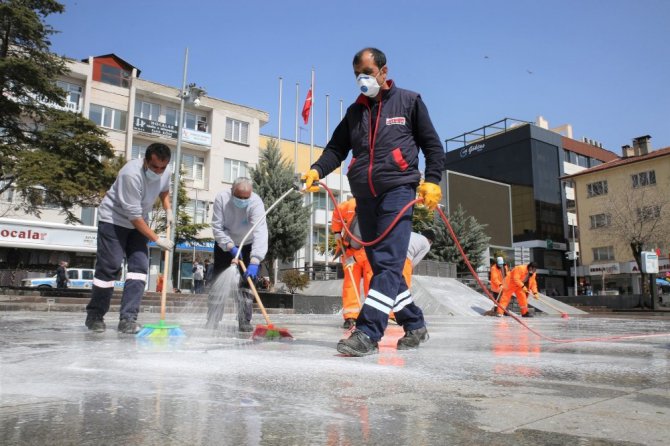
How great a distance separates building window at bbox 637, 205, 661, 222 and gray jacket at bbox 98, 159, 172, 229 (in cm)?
3243

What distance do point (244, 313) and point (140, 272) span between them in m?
1.10

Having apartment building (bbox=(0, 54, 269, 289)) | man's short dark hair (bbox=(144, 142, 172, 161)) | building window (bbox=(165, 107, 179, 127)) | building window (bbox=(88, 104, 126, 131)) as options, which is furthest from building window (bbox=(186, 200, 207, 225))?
man's short dark hair (bbox=(144, 142, 172, 161))

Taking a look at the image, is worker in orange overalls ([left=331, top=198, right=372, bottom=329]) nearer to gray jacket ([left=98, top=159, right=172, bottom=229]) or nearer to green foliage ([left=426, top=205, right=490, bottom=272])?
gray jacket ([left=98, top=159, right=172, bottom=229])

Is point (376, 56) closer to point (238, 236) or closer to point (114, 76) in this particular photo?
point (238, 236)

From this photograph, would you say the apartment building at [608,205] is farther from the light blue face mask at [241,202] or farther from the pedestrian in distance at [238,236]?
the light blue face mask at [241,202]

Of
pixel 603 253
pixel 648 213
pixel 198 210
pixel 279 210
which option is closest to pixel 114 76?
pixel 198 210

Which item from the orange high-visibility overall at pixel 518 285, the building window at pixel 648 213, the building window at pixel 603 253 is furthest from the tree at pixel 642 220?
the orange high-visibility overall at pixel 518 285

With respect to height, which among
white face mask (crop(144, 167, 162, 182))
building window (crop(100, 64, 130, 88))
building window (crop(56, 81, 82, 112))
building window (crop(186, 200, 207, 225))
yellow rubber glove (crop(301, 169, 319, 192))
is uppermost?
building window (crop(100, 64, 130, 88))

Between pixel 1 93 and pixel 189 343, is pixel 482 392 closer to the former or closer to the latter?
pixel 189 343

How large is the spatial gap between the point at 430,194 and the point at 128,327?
3.00 meters

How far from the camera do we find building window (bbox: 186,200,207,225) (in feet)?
126

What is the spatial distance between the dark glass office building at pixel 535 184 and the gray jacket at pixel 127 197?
180ft

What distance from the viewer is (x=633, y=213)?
3238 cm

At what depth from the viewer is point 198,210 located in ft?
127
